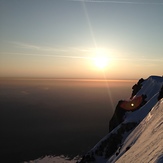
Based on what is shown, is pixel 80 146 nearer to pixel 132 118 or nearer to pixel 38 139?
pixel 38 139

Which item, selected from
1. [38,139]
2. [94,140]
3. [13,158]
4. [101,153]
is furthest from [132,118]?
[38,139]

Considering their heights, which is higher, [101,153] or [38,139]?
[38,139]

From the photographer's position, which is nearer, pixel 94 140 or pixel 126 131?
pixel 126 131

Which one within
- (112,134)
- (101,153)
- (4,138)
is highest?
(4,138)

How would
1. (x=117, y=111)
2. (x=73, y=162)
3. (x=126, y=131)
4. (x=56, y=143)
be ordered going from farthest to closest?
(x=56, y=143)
(x=73, y=162)
(x=117, y=111)
(x=126, y=131)

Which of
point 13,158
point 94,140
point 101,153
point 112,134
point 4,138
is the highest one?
point 4,138

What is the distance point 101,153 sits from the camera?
69.1m

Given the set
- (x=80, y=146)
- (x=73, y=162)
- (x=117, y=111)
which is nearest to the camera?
(x=117, y=111)

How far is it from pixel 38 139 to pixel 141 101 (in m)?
131

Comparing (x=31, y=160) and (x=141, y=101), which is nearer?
(x=141, y=101)

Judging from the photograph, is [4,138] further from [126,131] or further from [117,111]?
[126,131]

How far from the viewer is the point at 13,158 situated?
142m

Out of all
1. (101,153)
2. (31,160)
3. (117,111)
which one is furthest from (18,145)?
(101,153)

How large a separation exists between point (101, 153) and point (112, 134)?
6786 mm
